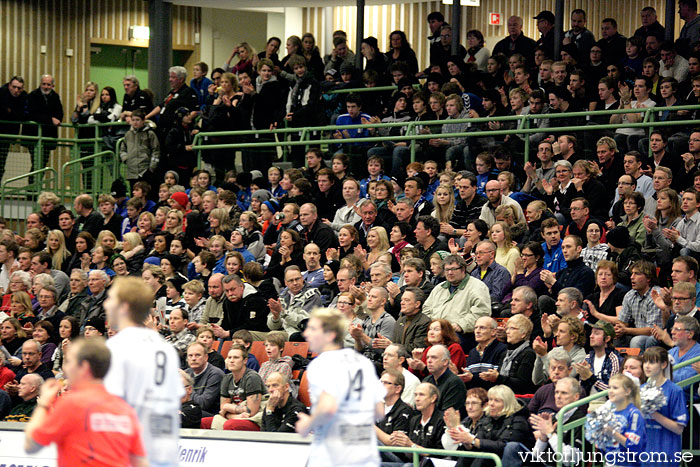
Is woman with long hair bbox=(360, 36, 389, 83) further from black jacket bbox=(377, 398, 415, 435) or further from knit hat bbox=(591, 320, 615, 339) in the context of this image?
black jacket bbox=(377, 398, 415, 435)

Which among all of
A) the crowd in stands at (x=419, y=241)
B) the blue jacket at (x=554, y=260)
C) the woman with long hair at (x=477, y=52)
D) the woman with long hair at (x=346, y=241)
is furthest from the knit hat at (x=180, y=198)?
the blue jacket at (x=554, y=260)

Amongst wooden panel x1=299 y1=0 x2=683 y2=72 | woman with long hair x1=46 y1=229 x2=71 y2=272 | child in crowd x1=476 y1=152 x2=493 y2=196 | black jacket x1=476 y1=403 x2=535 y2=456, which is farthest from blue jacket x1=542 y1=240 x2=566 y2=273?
wooden panel x1=299 y1=0 x2=683 y2=72

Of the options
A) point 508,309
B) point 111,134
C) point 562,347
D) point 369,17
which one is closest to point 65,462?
point 562,347

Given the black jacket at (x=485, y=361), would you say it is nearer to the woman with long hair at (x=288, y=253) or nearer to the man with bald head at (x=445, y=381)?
the man with bald head at (x=445, y=381)

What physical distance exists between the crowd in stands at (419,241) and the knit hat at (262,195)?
29 cm

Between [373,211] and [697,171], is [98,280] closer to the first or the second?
[373,211]

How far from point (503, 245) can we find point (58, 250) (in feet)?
21.7

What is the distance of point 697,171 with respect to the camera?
39.0ft

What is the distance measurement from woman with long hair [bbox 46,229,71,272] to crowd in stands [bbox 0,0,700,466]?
0.03 m

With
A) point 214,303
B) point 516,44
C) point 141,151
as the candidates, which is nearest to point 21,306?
point 214,303

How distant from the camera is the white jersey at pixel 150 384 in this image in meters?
5.96

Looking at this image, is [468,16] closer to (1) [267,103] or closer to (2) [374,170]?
(1) [267,103]

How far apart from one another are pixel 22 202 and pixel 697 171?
1142cm

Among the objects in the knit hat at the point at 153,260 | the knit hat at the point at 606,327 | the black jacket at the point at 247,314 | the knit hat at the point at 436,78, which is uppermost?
the knit hat at the point at 436,78
